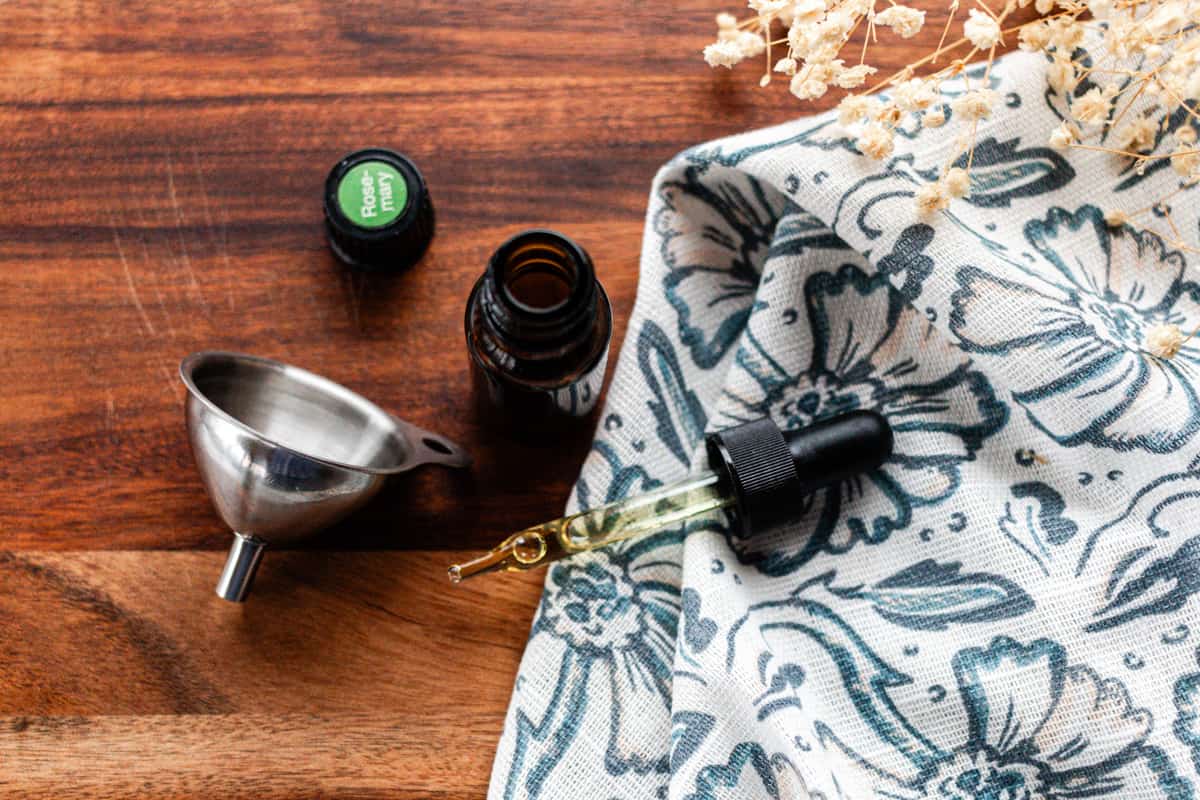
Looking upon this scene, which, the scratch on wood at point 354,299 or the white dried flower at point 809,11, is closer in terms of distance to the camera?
the white dried flower at point 809,11

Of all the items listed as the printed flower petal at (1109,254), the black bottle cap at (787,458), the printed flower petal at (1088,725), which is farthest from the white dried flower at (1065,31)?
the printed flower petal at (1088,725)

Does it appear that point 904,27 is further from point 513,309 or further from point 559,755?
point 559,755

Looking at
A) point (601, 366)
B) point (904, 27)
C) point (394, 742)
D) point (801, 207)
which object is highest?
point (904, 27)

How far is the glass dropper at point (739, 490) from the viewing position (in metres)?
0.53

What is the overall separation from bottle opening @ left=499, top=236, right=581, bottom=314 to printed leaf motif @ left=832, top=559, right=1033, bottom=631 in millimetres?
238

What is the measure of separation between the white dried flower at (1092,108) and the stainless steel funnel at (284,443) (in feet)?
1.30

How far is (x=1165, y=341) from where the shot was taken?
51 cm

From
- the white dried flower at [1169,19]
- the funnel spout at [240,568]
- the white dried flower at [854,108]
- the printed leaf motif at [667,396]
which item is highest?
the white dried flower at [1169,19]

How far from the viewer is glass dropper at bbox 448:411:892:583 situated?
53 centimetres

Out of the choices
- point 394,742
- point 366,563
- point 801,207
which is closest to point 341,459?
point 366,563

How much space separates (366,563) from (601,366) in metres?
0.19

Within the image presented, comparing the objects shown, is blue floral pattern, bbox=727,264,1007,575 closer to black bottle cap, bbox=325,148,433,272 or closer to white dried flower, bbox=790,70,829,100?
white dried flower, bbox=790,70,829,100

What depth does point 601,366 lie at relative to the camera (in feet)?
1.81

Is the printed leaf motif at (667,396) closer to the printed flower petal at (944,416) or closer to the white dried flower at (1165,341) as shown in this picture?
the printed flower petal at (944,416)
